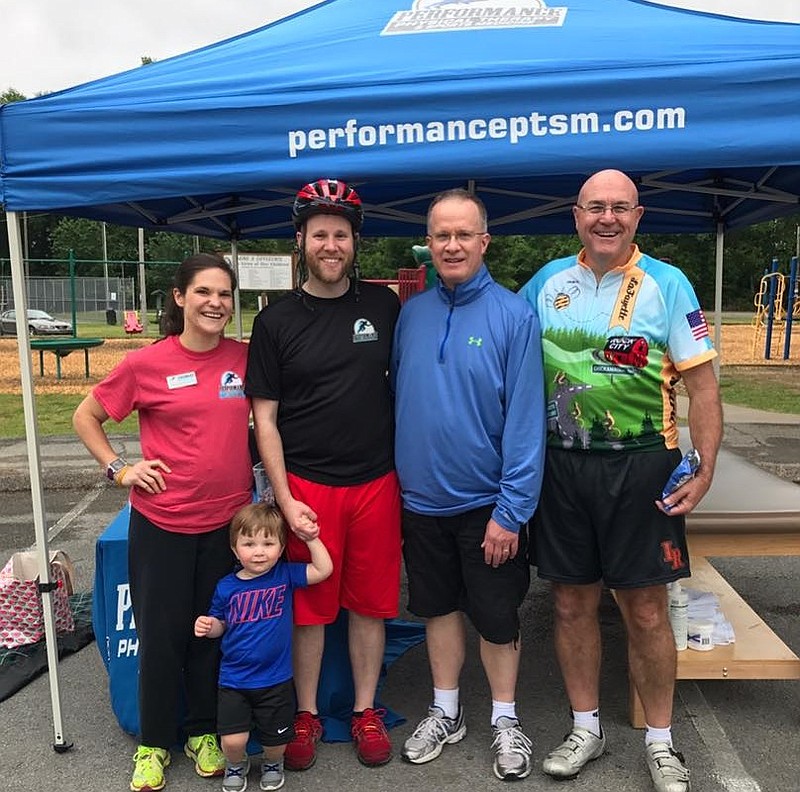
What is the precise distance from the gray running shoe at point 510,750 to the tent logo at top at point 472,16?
8.26ft

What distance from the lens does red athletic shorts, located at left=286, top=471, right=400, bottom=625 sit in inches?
103

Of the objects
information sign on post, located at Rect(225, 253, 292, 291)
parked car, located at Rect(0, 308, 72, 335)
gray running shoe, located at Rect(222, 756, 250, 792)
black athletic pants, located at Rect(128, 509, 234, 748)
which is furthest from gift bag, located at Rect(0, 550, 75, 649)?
parked car, located at Rect(0, 308, 72, 335)

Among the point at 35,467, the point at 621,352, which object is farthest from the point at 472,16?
the point at 35,467

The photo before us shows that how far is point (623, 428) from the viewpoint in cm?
244

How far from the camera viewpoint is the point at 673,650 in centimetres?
260

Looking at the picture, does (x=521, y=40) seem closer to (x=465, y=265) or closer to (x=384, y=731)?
(x=465, y=265)

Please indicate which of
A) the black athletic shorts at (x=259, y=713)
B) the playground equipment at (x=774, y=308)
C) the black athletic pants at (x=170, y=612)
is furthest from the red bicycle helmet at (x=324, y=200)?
the playground equipment at (x=774, y=308)

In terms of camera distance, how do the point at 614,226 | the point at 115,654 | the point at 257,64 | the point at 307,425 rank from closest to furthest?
the point at 614,226 < the point at 307,425 < the point at 257,64 < the point at 115,654

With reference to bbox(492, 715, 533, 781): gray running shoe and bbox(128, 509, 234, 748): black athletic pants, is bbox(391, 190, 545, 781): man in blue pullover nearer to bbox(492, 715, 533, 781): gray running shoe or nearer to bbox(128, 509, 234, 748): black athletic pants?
bbox(492, 715, 533, 781): gray running shoe

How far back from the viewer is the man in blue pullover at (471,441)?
2469 mm

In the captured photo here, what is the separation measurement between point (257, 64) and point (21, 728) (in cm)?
268

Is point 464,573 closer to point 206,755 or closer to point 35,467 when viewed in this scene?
point 206,755

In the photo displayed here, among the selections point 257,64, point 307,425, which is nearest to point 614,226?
point 307,425

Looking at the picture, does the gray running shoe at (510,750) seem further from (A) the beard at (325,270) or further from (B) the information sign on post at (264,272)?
(B) the information sign on post at (264,272)
